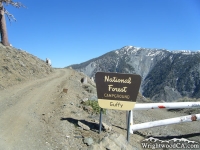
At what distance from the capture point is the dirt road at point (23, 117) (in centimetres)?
723

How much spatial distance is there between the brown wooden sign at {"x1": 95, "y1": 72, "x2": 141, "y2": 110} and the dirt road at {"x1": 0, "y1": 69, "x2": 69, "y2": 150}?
2.54 m

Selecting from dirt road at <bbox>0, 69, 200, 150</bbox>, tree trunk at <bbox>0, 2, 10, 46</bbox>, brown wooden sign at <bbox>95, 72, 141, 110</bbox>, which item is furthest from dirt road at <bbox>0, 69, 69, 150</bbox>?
tree trunk at <bbox>0, 2, 10, 46</bbox>

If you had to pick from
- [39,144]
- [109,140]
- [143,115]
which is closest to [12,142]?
[39,144]

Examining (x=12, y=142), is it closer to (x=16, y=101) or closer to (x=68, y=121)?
(x=68, y=121)

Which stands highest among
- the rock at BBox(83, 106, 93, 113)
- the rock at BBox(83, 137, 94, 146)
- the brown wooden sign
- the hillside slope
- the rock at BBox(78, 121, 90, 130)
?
the hillside slope

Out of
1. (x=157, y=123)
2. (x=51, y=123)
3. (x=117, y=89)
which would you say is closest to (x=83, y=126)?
(x=51, y=123)

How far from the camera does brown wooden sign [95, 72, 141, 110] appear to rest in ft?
25.2

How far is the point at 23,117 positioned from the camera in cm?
941

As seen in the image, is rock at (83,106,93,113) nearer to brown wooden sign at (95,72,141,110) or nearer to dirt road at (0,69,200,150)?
dirt road at (0,69,200,150)

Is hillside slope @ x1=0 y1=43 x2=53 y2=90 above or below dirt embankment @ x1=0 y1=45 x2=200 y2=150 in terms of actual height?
above

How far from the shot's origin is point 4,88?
51.1 ft

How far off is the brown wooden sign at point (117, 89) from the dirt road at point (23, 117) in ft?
8.33

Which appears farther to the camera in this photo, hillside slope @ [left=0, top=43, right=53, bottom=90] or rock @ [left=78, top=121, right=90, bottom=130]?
hillside slope @ [left=0, top=43, right=53, bottom=90]

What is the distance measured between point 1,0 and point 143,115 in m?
20.5
